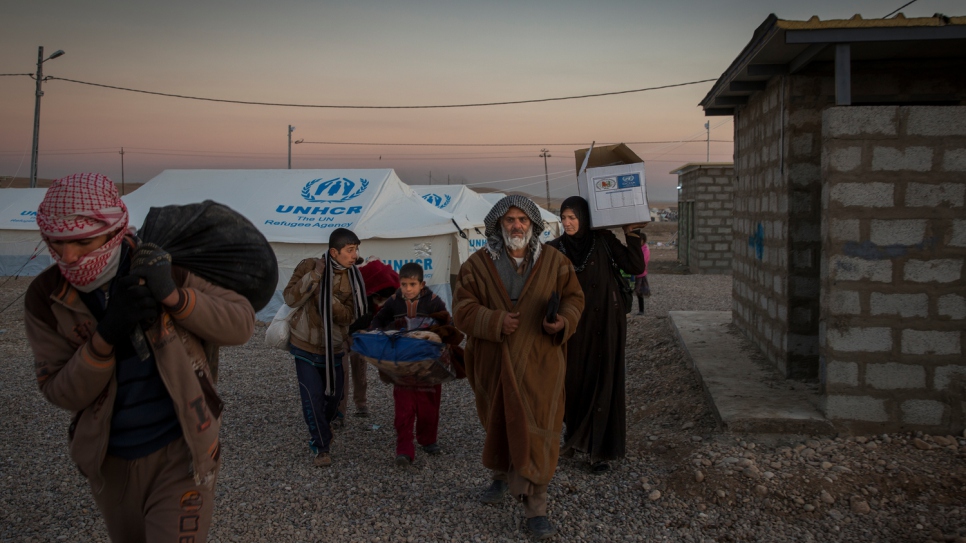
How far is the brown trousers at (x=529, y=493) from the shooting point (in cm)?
357

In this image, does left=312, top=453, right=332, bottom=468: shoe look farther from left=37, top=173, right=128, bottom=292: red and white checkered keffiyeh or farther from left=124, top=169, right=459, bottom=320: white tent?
left=124, top=169, right=459, bottom=320: white tent

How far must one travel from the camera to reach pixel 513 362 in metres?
3.62

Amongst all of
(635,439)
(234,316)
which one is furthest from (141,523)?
(635,439)

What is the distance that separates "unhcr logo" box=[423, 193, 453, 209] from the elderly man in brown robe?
14.7m

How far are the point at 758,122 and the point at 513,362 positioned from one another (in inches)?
164

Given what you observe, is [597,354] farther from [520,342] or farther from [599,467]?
[520,342]

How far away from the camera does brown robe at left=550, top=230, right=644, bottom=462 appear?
4465mm

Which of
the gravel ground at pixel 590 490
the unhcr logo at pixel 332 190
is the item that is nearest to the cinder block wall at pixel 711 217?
the unhcr logo at pixel 332 190

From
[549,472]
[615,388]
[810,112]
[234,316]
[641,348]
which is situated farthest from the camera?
[641,348]

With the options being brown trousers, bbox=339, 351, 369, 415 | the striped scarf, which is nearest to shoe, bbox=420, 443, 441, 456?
the striped scarf

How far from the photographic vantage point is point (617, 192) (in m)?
4.53

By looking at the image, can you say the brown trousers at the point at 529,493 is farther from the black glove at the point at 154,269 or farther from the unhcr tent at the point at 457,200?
the unhcr tent at the point at 457,200

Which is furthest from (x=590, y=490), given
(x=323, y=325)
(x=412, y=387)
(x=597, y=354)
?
(x=323, y=325)

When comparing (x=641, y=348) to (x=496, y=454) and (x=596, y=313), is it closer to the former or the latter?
(x=596, y=313)
